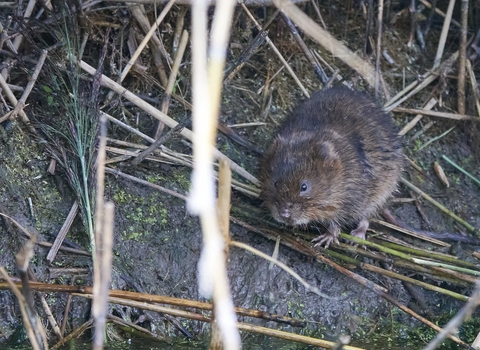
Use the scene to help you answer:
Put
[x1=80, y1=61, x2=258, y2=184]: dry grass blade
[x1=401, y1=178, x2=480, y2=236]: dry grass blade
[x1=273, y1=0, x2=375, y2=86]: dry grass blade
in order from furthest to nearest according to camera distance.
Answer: [x1=401, y1=178, x2=480, y2=236]: dry grass blade → [x1=80, y1=61, x2=258, y2=184]: dry grass blade → [x1=273, y1=0, x2=375, y2=86]: dry grass blade

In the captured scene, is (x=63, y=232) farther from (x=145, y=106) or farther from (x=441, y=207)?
(x=441, y=207)

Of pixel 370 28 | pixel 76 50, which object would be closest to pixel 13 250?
pixel 76 50

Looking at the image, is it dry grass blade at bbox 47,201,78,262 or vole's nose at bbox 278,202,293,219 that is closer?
dry grass blade at bbox 47,201,78,262

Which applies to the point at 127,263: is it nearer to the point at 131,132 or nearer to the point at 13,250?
the point at 13,250

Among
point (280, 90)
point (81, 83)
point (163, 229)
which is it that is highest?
point (280, 90)

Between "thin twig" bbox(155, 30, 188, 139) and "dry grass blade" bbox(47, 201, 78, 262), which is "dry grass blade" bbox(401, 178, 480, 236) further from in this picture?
"dry grass blade" bbox(47, 201, 78, 262)

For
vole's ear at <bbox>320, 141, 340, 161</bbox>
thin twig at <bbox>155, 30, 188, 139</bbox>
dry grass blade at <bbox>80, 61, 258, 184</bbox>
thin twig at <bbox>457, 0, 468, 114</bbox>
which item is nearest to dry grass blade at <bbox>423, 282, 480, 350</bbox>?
vole's ear at <bbox>320, 141, 340, 161</bbox>
